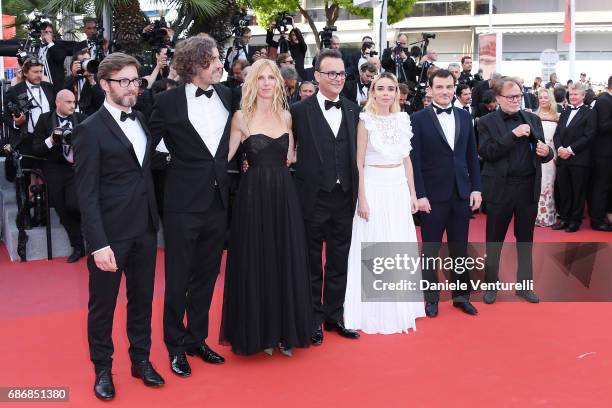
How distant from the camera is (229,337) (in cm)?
434

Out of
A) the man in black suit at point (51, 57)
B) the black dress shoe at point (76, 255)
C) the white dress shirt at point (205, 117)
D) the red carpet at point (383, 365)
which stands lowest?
the red carpet at point (383, 365)

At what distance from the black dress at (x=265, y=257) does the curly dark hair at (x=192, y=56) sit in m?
0.52

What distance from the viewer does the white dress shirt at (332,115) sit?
459cm

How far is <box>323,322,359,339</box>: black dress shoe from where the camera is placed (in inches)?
188

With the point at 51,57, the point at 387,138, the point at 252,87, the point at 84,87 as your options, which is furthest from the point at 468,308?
the point at 51,57

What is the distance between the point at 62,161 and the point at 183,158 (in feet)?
11.4

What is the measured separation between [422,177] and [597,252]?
3.28 m

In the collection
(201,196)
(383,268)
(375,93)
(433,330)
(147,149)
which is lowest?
(433,330)

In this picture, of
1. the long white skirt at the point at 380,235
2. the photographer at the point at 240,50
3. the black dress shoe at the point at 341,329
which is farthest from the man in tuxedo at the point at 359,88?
the black dress shoe at the point at 341,329

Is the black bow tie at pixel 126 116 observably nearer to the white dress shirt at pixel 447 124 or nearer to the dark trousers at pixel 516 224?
the white dress shirt at pixel 447 124

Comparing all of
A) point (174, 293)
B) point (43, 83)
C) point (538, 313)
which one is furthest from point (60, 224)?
point (538, 313)

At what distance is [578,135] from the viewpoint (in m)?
8.61

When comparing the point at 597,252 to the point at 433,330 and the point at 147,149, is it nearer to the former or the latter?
the point at 433,330

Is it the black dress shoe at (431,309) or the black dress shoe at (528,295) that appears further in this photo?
the black dress shoe at (528,295)
